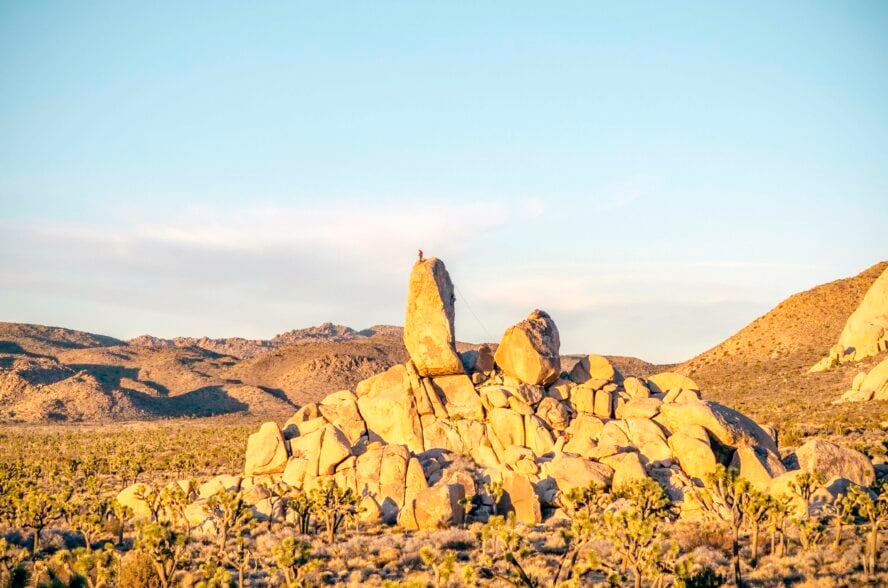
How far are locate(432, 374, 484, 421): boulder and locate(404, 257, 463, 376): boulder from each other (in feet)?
1.51

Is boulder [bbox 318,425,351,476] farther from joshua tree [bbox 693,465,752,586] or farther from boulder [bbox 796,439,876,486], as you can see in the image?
boulder [bbox 796,439,876,486]

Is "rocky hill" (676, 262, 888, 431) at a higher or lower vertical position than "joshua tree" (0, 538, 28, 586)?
higher

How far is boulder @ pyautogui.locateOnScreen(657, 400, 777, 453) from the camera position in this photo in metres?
37.9

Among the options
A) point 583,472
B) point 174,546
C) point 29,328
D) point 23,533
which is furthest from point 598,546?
point 29,328

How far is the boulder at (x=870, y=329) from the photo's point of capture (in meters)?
74.7

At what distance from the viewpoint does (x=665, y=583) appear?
23.0 metres

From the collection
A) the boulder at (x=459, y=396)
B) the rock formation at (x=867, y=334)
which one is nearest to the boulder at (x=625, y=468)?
the boulder at (x=459, y=396)

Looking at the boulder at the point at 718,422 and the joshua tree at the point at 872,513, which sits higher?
the boulder at the point at 718,422

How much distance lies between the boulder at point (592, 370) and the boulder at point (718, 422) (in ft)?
22.6

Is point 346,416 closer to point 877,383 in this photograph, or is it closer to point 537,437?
point 537,437

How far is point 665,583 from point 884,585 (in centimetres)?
602

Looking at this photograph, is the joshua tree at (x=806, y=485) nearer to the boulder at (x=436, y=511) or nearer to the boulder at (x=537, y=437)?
the boulder at (x=537, y=437)

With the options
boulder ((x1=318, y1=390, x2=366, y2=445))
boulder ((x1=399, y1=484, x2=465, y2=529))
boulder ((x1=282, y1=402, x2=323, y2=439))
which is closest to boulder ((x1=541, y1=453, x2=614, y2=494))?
boulder ((x1=399, y1=484, x2=465, y2=529))

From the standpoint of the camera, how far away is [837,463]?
118 ft
